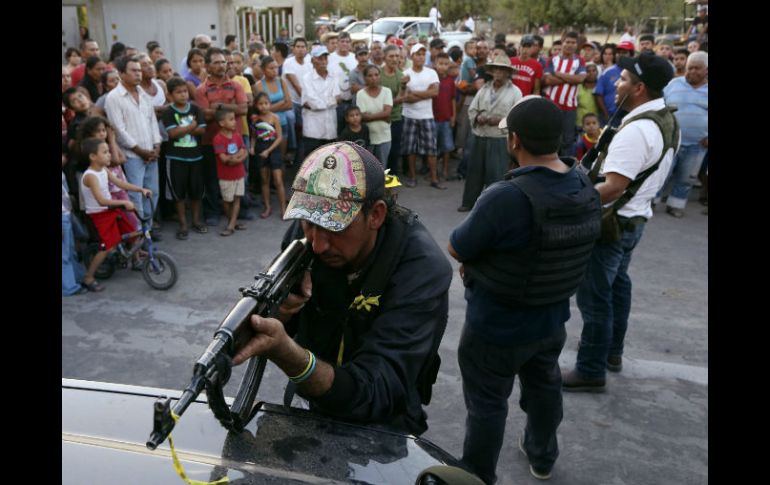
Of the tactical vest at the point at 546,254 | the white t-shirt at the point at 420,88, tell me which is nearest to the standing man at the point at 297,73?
the white t-shirt at the point at 420,88

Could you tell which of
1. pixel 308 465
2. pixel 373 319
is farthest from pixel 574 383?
pixel 308 465

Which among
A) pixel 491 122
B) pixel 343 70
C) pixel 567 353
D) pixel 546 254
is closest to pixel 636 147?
pixel 546 254

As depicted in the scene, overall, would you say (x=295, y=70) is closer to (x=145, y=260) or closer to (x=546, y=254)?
(x=145, y=260)

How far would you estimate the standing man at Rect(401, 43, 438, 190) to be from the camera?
9.12 metres

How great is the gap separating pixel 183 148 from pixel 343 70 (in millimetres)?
3262

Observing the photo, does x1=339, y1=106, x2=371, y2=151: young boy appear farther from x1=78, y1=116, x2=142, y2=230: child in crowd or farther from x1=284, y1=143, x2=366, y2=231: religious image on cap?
x1=284, y1=143, x2=366, y2=231: religious image on cap

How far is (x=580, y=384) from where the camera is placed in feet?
14.1

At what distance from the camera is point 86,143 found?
19.1ft

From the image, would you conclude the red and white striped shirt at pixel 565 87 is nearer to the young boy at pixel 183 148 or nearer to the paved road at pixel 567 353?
the paved road at pixel 567 353

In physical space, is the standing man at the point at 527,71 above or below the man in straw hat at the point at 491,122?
above

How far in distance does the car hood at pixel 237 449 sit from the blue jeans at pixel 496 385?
1.11 m

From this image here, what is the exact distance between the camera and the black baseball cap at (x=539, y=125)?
2.97 m

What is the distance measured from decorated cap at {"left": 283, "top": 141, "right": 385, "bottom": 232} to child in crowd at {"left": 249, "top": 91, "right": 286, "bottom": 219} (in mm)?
5897
